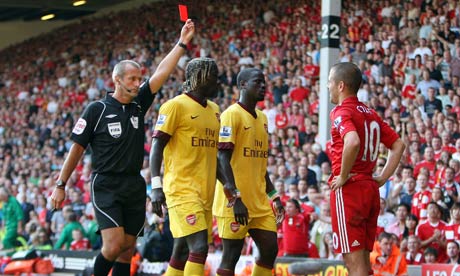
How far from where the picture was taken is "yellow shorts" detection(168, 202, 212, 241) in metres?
9.45

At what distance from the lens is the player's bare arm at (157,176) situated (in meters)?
9.27

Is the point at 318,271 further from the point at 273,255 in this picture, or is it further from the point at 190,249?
the point at 190,249

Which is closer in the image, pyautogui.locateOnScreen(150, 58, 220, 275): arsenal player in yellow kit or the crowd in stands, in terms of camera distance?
pyautogui.locateOnScreen(150, 58, 220, 275): arsenal player in yellow kit

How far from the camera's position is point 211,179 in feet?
32.3

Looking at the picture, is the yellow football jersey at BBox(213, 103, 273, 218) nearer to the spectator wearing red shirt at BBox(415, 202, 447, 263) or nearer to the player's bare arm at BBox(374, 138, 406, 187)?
the player's bare arm at BBox(374, 138, 406, 187)

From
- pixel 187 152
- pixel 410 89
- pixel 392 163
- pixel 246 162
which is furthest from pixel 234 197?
pixel 410 89

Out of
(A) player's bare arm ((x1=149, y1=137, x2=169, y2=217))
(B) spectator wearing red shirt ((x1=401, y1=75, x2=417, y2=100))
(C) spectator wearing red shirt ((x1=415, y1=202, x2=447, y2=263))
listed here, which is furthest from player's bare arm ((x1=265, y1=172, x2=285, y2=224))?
(B) spectator wearing red shirt ((x1=401, y1=75, x2=417, y2=100))

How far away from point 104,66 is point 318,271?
1793cm

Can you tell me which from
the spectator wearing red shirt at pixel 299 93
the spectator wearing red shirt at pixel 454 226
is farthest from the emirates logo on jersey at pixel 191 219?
the spectator wearing red shirt at pixel 299 93

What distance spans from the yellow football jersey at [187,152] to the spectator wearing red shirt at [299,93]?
1180cm

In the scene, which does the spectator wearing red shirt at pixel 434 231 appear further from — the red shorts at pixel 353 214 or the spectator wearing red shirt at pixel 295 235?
the red shorts at pixel 353 214

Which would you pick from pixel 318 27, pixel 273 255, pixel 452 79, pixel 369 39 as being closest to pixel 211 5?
pixel 318 27

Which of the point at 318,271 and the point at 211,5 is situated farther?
the point at 211,5

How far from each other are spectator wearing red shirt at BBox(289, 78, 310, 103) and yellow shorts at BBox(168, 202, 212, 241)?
12128 millimetres
